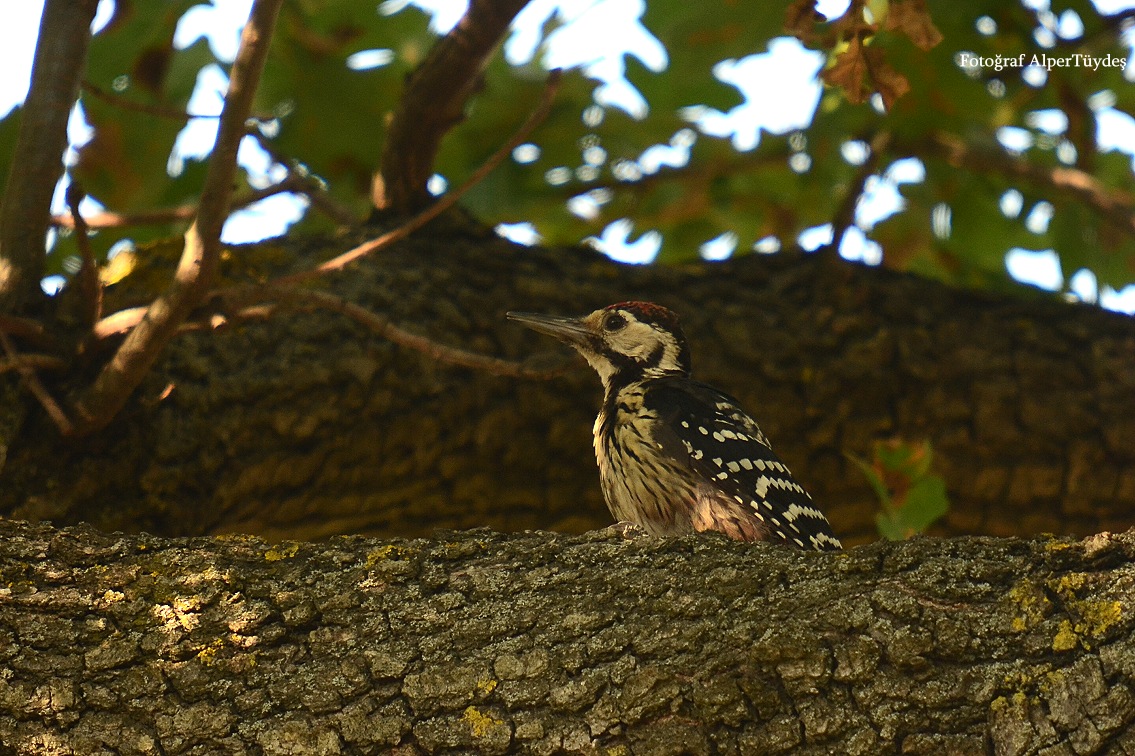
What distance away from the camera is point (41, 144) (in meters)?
2.95

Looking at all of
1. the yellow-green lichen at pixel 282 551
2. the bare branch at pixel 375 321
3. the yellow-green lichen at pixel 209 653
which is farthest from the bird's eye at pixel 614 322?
the yellow-green lichen at pixel 209 653

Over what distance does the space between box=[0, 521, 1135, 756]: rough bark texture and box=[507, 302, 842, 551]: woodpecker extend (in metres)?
1.09

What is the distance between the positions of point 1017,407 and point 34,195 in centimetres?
300

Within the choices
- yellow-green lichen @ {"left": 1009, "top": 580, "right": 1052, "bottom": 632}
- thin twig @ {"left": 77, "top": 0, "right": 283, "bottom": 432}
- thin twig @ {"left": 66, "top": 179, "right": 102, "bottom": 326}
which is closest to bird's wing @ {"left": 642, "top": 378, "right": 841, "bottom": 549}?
yellow-green lichen @ {"left": 1009, "top": 580, "right": 1052, "bottom": 632}

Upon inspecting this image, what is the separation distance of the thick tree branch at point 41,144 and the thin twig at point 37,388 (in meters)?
0.13

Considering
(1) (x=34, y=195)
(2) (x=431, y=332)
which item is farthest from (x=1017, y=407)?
(1) (x=34, y=195)

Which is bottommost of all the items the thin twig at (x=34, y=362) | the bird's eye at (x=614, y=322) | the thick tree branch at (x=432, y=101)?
the bird's eye at (x=614, y=322)

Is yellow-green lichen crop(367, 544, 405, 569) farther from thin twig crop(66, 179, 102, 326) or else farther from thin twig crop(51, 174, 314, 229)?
thin twig crop(51, 174, 314, 229)

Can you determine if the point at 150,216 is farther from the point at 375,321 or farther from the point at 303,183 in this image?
the point at 375,321

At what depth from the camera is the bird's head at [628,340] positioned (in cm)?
383

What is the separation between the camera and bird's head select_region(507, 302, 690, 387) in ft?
12.6

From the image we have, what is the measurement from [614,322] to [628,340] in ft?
0.24

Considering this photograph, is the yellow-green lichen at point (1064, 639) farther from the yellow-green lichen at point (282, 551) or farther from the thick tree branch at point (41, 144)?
the thick tree branch at point (41, 144)

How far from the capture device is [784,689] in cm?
197
